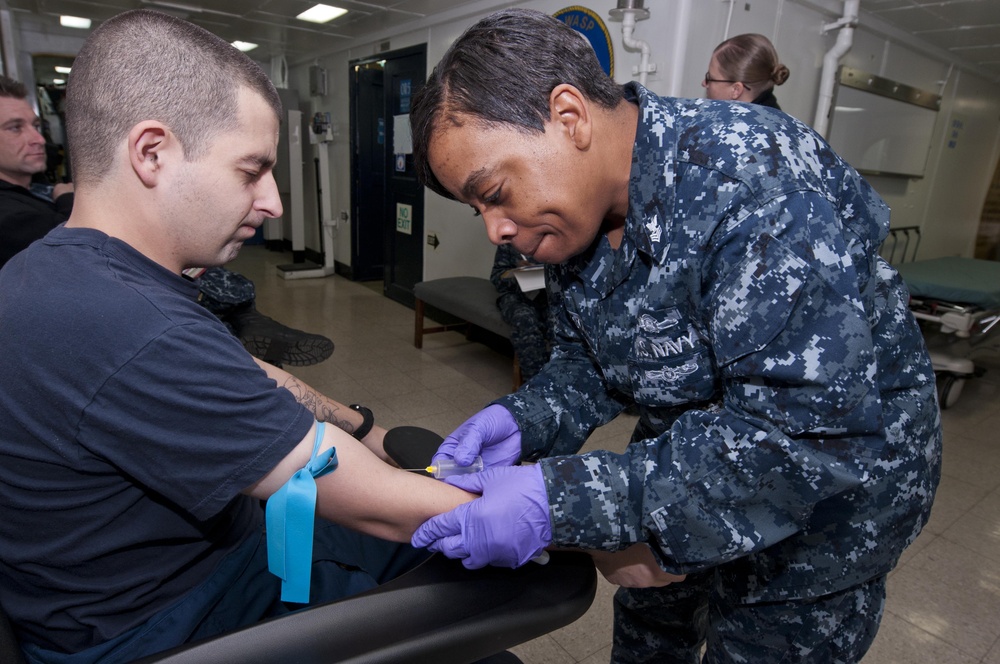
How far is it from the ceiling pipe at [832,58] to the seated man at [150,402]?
3.46 m

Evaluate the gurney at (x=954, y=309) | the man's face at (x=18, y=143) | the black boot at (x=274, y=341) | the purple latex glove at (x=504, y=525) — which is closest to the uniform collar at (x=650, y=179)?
the purple latex glove at (x=504, y=525)

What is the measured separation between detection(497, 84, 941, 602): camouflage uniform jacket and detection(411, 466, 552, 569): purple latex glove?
0.08ft

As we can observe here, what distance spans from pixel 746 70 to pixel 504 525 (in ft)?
7.07

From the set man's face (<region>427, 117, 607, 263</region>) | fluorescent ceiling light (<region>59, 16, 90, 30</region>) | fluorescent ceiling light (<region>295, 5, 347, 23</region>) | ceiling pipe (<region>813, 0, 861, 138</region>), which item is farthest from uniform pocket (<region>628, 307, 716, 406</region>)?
fluorescent ceiling light (<region>59, 16, 90, 30</region>)

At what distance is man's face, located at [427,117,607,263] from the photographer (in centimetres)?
76

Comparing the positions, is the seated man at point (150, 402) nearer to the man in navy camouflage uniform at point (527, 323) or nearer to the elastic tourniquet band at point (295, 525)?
the elastic tourniquet band at point (295, 525)

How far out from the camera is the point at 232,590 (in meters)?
0.88

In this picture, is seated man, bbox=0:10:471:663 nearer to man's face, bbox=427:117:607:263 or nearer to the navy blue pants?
the navy blue pants

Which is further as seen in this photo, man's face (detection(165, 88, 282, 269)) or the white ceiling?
the white ceiling

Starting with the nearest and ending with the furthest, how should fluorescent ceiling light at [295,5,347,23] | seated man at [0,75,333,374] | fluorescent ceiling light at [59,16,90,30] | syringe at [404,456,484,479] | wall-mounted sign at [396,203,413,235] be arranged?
1. syringe at [404,456,484,479]
2. seated man at [0,75,333,374]
3. fluorescent ceiling light at [295,5,347,23]
4. wall-mounted sign at [396,203,413,235]
5. fluorescent ceiling light at [59,16,90,30]

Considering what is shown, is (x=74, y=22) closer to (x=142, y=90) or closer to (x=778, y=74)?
(x=778, y=74)

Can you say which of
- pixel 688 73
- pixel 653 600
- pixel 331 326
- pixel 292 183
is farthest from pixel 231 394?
pixel 292 183

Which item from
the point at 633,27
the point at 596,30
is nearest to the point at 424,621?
the point at 633,27

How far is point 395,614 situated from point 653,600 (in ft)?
2.32
